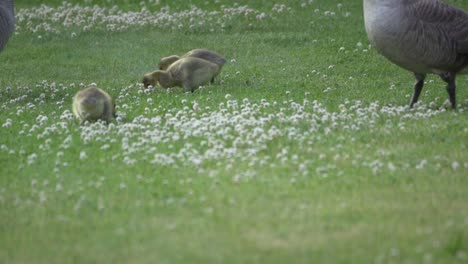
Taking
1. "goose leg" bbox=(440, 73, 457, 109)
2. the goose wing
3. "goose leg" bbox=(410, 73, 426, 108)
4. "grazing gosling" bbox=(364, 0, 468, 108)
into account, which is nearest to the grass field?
"goose leg" bbox=(410, 73, 426, 108)

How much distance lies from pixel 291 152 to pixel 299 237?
2.68 metres

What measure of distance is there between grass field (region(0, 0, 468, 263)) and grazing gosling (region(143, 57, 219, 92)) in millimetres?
196

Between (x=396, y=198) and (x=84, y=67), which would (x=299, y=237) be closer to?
(x=396, y=198)

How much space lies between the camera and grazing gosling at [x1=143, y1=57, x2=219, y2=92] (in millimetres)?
13391

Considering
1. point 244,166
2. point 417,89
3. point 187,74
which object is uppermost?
point 244,166

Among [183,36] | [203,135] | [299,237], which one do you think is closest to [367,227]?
[299,237]

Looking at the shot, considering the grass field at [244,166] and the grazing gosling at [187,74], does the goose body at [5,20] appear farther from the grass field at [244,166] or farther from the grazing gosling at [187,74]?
the grazing gosling at [187,74]

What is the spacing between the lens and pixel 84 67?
55.3 feet

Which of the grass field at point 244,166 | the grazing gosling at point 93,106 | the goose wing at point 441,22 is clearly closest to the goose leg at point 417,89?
the grass field at point 244,166

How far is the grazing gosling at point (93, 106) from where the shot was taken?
35.6 ft

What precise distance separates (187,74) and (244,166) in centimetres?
474

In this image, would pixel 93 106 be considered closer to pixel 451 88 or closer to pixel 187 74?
pixel 187 74

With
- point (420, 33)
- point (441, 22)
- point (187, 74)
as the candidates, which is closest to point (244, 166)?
point (420, 33)

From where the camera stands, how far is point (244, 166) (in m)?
8.90
